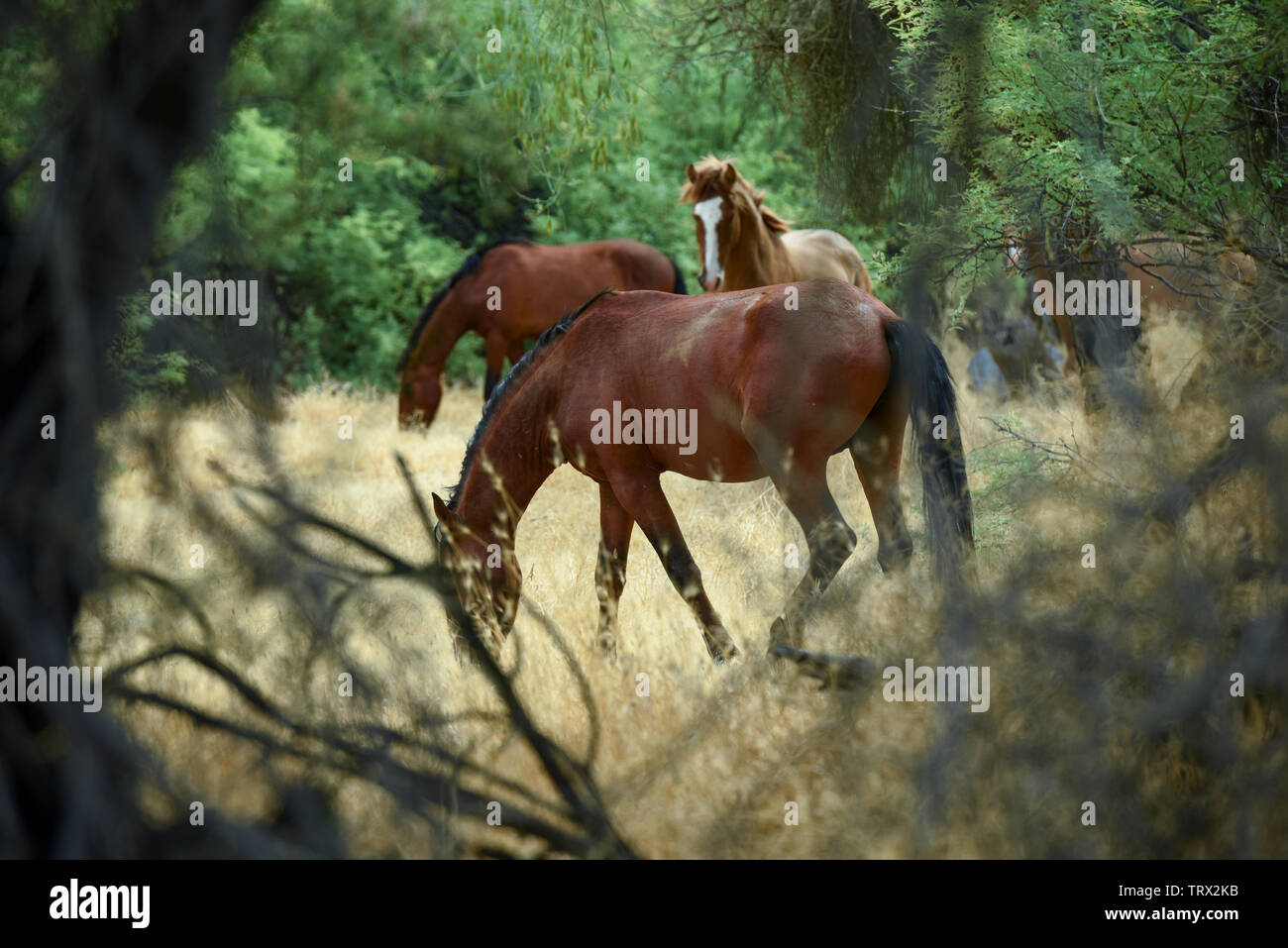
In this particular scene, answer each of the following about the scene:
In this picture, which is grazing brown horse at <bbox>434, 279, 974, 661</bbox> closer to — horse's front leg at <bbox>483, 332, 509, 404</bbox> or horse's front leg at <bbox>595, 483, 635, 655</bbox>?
horse's front leg at <bbox>595, 483, 635, 655</bbox>

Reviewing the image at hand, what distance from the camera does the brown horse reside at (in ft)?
38.1

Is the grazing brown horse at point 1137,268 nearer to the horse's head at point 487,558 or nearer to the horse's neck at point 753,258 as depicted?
the horse's neck at point 753,258

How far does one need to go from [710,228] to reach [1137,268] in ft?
8.36

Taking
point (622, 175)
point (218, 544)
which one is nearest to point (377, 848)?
point (218, 544)

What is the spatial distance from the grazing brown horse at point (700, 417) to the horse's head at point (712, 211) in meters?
2.15

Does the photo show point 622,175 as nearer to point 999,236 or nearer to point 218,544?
point 999,236

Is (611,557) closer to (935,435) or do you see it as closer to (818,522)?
(818,522)

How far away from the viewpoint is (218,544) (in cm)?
197

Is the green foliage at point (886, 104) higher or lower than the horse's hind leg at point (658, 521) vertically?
higher

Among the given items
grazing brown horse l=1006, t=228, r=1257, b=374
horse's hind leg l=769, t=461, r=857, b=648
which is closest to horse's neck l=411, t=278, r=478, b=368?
grazing brown horse l=1006, t=228, r=1257, b=374

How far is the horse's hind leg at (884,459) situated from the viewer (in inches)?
192

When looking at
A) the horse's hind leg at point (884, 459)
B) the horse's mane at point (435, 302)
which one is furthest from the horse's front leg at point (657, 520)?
the horse's mane at point (435, 302)

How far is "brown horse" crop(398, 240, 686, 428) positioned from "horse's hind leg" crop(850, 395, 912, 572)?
6986mm

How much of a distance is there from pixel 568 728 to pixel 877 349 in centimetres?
214
